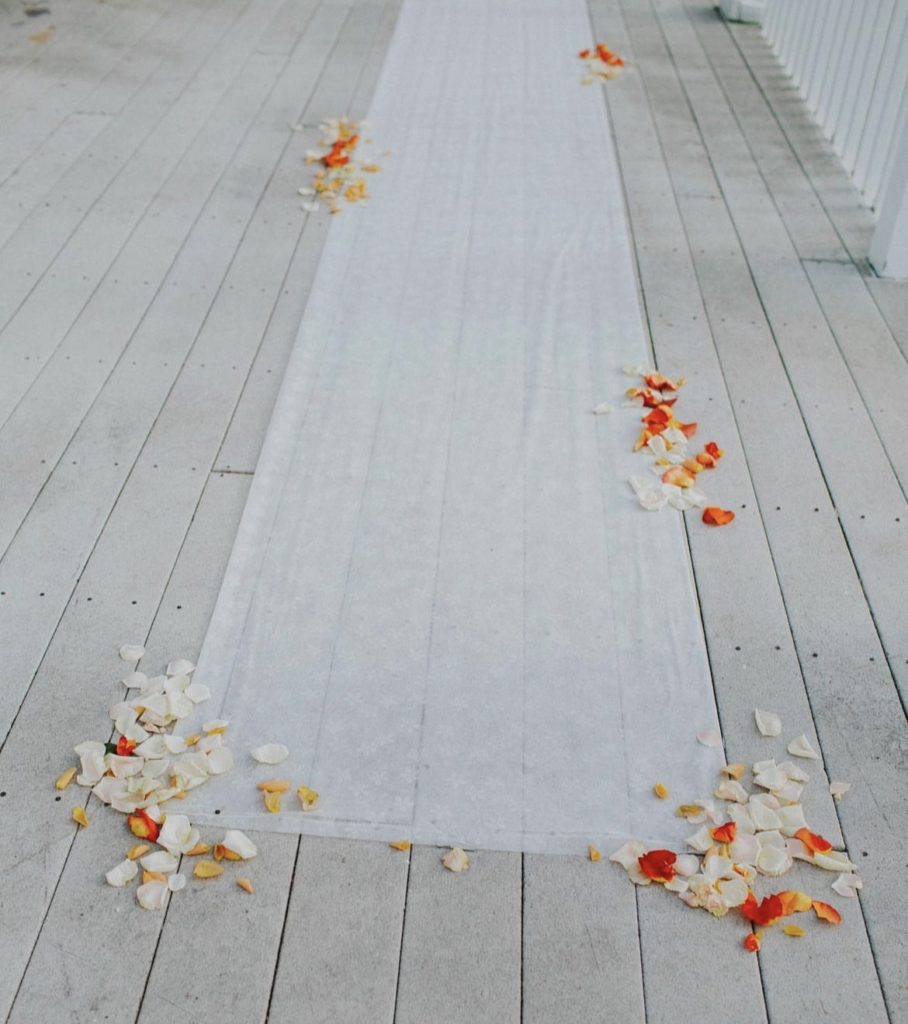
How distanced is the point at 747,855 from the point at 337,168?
2683 mm

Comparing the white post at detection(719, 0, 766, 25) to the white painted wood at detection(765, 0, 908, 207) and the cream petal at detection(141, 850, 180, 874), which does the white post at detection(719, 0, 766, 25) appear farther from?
the cream petal at detection(141, 850, 180, 874)

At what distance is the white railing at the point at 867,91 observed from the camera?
3066 millimetres

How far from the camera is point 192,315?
288 centimetres

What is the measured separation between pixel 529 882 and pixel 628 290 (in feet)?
6.11

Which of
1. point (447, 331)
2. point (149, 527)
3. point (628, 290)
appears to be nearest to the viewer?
point (149, 527)

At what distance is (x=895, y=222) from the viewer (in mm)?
3025

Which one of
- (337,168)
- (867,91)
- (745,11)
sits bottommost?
(337,168)

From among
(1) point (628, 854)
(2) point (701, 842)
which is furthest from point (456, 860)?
(2) point (701, 842)

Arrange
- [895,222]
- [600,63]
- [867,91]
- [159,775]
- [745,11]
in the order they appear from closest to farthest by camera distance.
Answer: [159,775]
[895,222]
[867,91]
[600,63]
[745,11]

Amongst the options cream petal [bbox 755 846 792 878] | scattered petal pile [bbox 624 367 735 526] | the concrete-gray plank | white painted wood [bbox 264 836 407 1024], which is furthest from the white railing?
white painted wood [bbox 264 836 407 1024]

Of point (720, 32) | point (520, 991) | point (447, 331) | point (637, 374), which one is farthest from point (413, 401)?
point (720, 32)

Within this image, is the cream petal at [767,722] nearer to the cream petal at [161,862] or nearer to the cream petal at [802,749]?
the cream petal at [802,749]

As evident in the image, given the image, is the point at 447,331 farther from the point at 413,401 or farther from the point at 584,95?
the point at 584,95

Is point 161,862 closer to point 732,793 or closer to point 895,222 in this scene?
point 732,793
